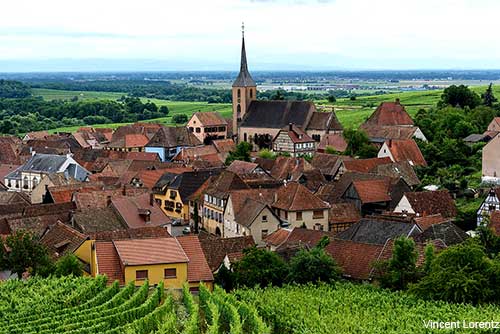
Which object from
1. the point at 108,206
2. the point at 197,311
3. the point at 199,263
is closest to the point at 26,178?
the point at 108,206

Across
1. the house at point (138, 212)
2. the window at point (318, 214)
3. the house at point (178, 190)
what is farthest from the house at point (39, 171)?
the window at point (318, 214)

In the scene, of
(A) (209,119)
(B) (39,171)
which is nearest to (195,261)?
(B) (39,171)

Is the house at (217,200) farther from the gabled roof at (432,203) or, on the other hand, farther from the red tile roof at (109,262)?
the red tile roof at (109,262)

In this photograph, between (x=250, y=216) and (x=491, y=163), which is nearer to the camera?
(x=250, y=216)

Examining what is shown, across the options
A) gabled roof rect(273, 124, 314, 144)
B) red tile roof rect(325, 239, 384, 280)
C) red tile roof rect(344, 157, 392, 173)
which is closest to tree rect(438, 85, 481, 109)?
gabled roof rect(273, 124, 314, 144)

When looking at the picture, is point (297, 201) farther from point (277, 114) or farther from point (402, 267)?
point (277, 114)

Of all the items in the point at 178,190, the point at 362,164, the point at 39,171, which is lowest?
the point at 39,171

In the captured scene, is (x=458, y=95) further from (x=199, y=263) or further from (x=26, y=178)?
(x=199, y=263)

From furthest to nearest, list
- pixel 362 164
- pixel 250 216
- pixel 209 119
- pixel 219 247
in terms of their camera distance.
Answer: pixel 209 119, pixel 362 164, pixel 250 216, pixel 219 247
